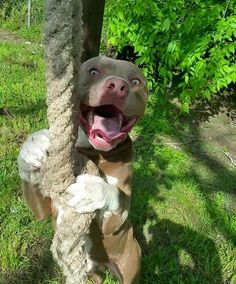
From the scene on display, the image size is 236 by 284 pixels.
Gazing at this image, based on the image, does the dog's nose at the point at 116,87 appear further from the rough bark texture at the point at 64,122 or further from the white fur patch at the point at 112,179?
the white fur patch at the point at 112,179

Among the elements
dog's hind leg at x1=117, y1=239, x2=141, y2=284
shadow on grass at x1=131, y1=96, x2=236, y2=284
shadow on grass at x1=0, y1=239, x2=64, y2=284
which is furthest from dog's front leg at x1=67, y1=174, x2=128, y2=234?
shadow on grass at x1=131, y1=96, x2=236, y2=284

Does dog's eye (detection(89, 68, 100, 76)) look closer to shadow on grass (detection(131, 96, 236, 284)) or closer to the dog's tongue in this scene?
the dog's tongue

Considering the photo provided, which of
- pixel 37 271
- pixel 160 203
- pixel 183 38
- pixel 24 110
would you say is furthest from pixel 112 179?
pixel 183 38

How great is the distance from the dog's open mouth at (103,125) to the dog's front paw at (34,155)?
0.60ft

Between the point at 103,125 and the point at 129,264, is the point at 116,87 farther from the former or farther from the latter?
the point at 129,264

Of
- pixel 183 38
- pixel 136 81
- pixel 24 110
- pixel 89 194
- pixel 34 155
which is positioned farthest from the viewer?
pixel 183 38

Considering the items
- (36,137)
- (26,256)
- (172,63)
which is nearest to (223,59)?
(172,63)

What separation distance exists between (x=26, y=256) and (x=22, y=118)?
5.79ft

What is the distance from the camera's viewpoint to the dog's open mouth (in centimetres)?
178

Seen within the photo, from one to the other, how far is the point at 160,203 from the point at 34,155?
1.87m

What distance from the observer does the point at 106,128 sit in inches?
70.4

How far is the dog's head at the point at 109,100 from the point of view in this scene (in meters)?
1.72

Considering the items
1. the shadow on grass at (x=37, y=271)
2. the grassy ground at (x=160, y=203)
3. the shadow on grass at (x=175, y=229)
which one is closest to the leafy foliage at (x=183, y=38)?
the grassy ground at (x=160, y=203)

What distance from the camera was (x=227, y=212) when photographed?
3.41m
